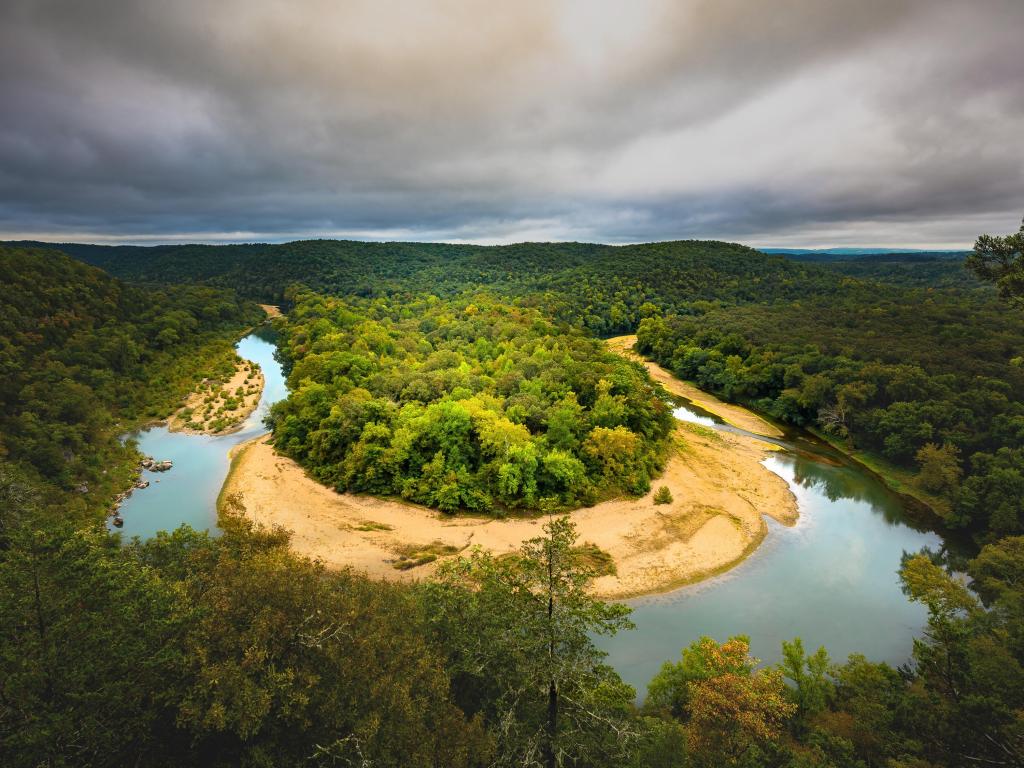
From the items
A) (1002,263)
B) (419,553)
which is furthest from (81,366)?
(1002,263)

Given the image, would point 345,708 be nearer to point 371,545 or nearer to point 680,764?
point 680,764

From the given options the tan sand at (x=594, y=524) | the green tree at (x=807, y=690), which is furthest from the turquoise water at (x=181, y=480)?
the green tree at (x=807, y=690)

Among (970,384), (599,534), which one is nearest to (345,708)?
(599,534)

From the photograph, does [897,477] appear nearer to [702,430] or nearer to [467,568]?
[702,430]

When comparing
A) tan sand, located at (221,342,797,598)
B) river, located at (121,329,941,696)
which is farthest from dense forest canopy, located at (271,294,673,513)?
river, located at (121,329,941,696)

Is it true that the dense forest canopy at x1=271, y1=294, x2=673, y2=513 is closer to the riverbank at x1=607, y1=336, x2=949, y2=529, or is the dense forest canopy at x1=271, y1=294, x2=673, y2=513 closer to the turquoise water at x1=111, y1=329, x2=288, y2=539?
the turquoise water at x1=111, y1=329, x2=288, y2=539
